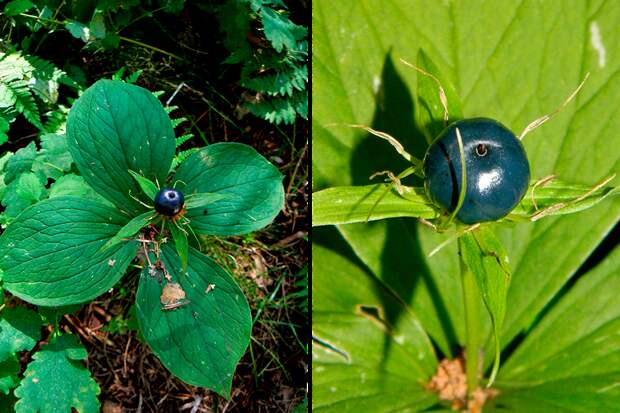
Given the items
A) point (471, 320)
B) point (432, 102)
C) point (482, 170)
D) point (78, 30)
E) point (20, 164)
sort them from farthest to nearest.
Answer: point (78, 30) < point (20, 164) < point (471, 320) < point (432, 102) < point (482, 170)

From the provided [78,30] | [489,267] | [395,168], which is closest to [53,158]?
[78,30]

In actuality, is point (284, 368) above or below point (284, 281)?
below

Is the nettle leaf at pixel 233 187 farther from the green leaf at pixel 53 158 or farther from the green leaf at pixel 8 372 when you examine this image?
the green leaf at pixel 8 372

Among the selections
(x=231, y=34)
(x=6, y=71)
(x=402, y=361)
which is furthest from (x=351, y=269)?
(x=6, y=71)

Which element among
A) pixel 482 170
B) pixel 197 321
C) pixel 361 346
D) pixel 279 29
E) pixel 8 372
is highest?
pixel 482 170

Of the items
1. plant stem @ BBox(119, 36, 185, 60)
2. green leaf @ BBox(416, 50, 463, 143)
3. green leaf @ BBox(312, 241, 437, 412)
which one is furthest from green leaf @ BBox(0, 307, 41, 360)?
green leaf @ BBox(416, 50, 463, 143)

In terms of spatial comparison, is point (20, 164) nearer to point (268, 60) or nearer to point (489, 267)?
point (268, 60)

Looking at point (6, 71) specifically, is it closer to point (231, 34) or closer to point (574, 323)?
point (231, 34)
